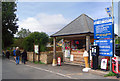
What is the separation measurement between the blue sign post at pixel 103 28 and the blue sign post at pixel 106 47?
1.35 feet

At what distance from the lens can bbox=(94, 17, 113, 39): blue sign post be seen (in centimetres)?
921

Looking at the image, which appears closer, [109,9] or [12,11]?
[109,9]

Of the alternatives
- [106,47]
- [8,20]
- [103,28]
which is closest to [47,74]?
[106,47]

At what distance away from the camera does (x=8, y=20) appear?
30.2 meters

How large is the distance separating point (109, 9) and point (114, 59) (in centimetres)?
336

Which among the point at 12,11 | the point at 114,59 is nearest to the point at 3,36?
the point at 12,11

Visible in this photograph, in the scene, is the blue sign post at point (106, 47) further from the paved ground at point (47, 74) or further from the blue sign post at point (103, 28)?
the paved ground at point (47, 74)

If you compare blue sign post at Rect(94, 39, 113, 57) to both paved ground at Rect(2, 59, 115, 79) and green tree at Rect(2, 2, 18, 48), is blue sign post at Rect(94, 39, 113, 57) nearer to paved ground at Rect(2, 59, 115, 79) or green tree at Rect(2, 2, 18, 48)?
paved ground at Rect(2, 59, 115, 79)

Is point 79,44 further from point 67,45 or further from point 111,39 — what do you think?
point 111,39

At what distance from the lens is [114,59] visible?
331 inches

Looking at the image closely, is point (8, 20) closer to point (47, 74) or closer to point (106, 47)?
point (47, 74)

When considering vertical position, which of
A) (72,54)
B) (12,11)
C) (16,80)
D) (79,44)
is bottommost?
(16,80)

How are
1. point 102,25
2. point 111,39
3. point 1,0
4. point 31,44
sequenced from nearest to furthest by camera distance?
point 111,39
point 102,25
point 31,44
point 1,0

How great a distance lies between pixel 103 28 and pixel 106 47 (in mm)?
1341
